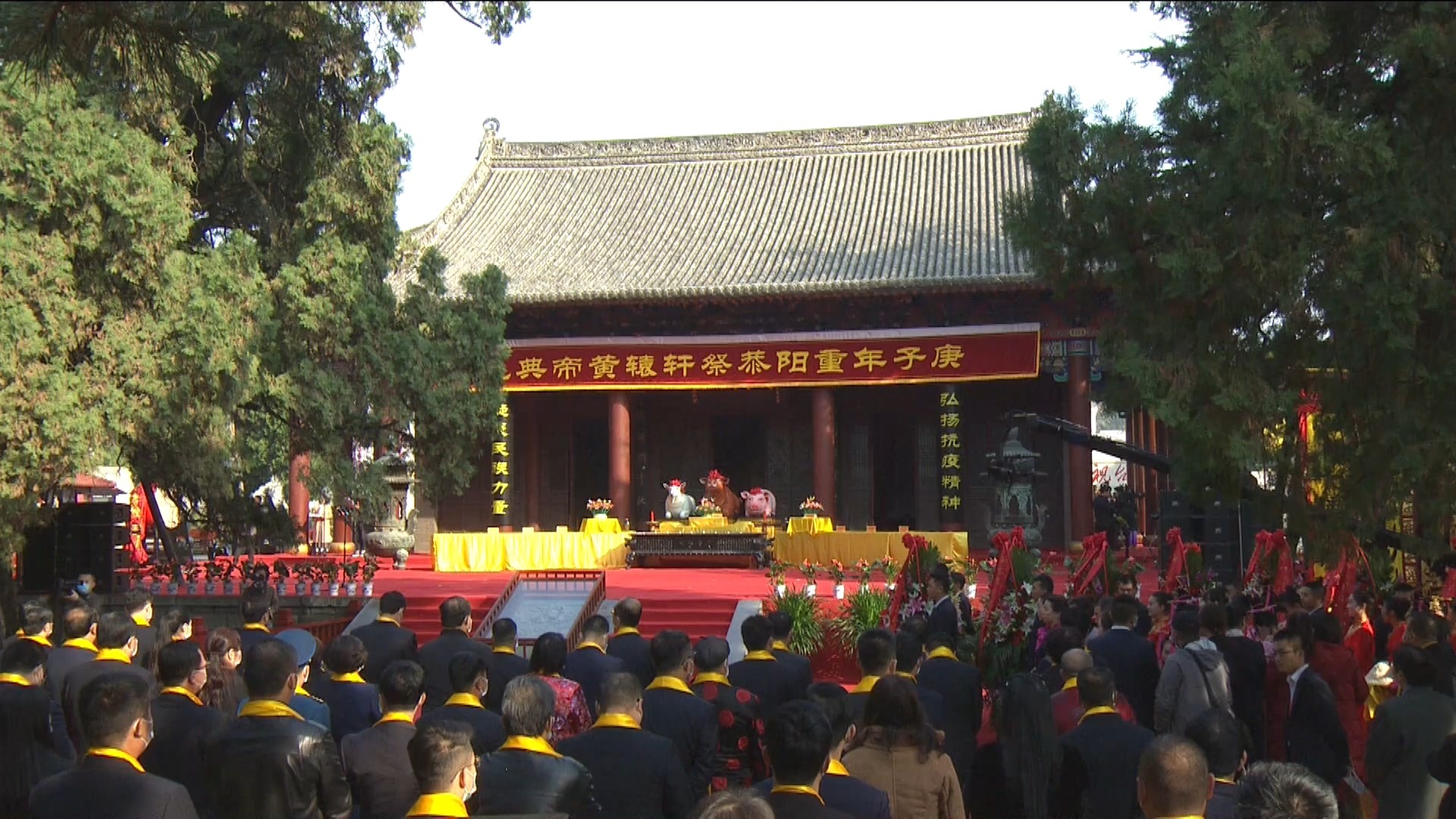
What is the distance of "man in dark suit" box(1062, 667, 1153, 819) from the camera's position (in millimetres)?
4320

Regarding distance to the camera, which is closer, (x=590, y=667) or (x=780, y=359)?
(x=590, y=667)

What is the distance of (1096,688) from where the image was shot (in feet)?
14.5

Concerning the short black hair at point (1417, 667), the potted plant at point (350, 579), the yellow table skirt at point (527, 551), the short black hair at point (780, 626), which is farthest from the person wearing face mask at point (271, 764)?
the yellow table skirt at point (527, 551)

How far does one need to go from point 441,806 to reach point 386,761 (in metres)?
0.92

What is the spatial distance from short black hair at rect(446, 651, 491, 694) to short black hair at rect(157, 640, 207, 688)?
80 cm

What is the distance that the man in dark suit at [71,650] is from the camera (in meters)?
5.60

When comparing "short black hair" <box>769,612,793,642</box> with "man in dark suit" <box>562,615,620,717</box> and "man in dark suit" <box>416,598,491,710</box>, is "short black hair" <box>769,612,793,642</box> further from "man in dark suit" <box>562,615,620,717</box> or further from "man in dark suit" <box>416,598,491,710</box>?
"man in dark suit" <box>416,598,491,710</box>

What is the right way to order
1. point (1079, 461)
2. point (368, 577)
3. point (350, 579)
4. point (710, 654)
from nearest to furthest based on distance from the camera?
point (710, 654) < point (368, 577) < point (350, 579) < point (1079, 461)

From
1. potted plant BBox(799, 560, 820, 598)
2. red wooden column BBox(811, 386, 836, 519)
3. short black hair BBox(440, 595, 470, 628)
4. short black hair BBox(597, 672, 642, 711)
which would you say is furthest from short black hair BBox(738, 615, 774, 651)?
red wooden column BBox(811, 386, 836, 519)

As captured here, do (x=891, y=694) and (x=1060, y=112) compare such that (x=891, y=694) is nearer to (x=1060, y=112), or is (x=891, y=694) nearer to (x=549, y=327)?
(x=1060, y=112)

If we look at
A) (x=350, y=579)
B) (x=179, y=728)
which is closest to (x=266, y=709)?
(x=179, y=728)

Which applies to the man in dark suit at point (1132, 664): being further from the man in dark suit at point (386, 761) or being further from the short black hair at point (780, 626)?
the man in dark suit at point (386, 761)

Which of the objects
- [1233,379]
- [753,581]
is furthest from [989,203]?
[1233,379]

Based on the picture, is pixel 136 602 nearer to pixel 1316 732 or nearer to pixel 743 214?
pixel 1316 732
